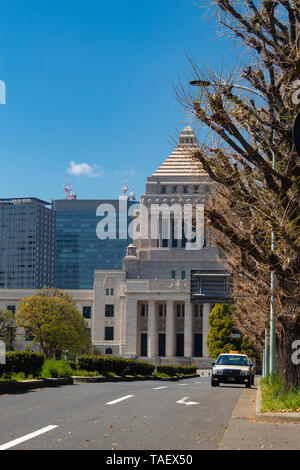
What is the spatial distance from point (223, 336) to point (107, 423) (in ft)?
250

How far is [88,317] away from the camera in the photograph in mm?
114500

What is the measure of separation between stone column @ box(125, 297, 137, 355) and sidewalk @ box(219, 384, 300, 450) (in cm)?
9152

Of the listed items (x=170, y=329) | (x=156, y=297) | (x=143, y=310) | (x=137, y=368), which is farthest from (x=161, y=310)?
(x=137, y=368)

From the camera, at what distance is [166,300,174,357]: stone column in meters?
104

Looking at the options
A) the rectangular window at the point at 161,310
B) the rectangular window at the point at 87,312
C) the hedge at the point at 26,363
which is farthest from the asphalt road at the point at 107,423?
the rectangular window at the point at 87,312

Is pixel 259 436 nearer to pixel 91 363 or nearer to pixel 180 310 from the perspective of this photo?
pixel 91 363

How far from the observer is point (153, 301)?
349 ft

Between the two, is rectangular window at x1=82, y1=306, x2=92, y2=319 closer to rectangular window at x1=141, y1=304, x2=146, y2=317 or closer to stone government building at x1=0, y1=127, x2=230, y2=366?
stone government building at x1=0, y1=127, x2=230, y2=366

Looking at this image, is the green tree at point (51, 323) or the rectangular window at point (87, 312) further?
the rectangular window at point (87, 312)

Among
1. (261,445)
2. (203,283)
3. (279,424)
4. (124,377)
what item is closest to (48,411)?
(279,424)

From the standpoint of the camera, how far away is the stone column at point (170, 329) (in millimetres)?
103875

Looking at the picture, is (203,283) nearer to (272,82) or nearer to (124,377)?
(124,377)

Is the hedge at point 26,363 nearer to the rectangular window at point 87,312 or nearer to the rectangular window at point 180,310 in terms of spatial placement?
the rectangular window at point 180,310

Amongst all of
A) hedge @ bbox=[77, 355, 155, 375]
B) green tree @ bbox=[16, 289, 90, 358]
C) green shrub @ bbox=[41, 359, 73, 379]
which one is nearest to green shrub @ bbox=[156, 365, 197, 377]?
hedge @ bbox=[77, 355, 155, 375]
